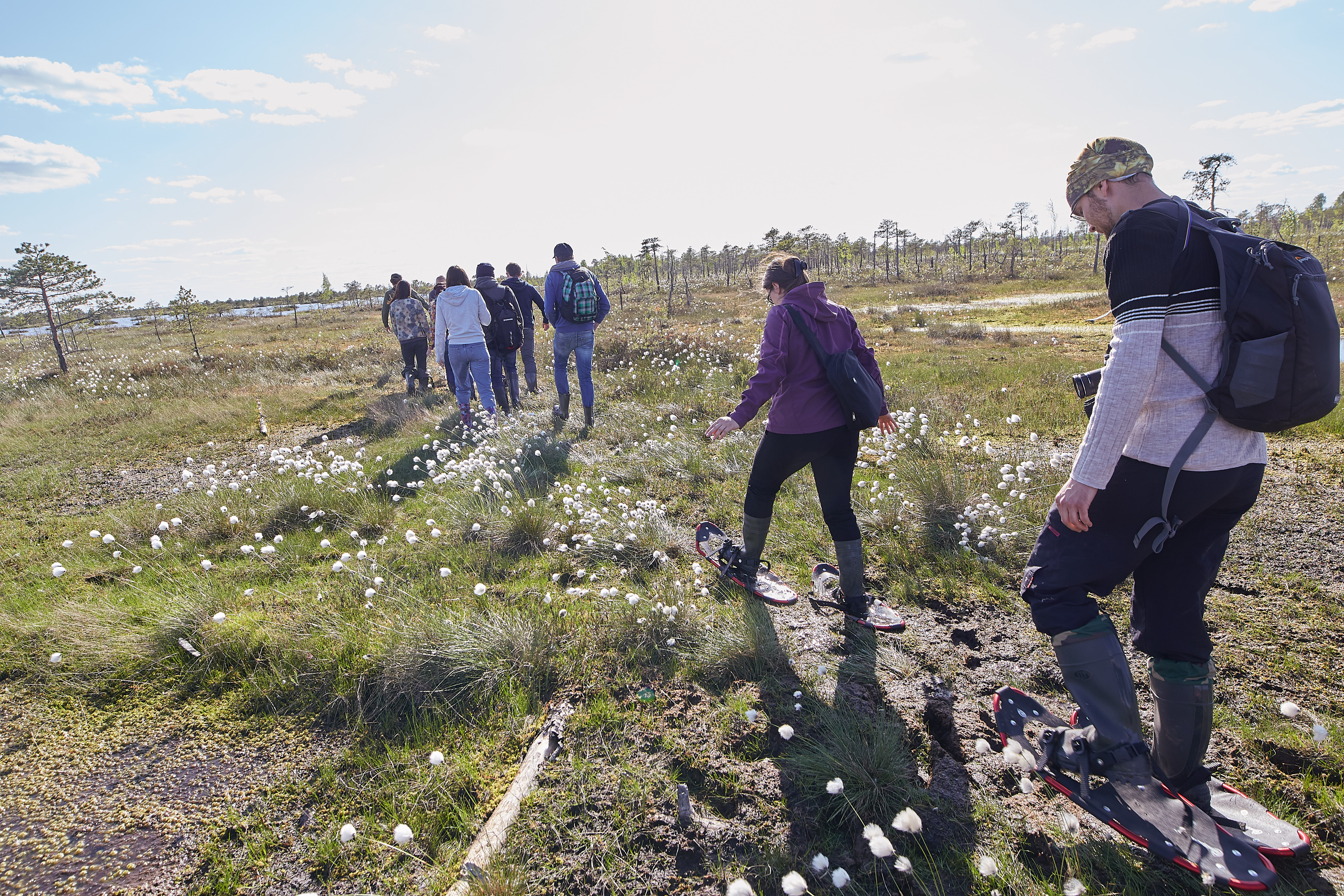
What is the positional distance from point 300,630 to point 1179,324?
179 inches

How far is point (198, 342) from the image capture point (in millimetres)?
26266

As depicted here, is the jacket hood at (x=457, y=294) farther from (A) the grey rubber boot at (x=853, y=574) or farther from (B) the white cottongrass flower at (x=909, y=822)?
(B) the white cottongrass flower at (x=909, y=822)

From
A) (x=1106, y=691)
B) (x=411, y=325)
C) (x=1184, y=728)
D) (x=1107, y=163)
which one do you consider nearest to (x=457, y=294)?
(x=411, y=325)

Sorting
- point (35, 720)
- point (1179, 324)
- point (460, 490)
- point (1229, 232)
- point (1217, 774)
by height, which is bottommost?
point (1217, 774)

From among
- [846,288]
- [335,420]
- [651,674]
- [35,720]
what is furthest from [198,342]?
[846,288]

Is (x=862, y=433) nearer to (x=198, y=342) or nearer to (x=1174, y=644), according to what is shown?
(x=1174, y=644)

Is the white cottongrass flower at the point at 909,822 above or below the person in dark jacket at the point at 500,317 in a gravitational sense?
below

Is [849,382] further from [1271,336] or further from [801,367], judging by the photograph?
[1271,336]

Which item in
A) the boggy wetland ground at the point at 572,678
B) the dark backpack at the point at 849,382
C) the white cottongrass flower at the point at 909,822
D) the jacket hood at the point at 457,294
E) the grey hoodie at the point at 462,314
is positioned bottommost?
the boggy wetland ground at the point at 572,678

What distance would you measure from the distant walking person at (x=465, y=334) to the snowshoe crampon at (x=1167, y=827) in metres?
6.96

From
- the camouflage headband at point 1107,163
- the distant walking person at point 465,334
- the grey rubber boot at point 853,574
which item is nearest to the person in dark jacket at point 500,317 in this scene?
the distant walking person at point 465,334

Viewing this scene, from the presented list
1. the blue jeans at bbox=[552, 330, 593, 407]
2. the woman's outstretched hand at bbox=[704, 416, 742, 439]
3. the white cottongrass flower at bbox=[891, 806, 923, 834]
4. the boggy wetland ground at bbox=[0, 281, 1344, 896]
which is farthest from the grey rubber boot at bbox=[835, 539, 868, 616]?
the blue jeans at bbox=[552, 330, 593, 407]

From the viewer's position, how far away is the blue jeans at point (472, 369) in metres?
7.98

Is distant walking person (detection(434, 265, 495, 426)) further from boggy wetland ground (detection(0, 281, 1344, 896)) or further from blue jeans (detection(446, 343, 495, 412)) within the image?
boggy wetland ground (detection(0, 281, 1344, 896))
